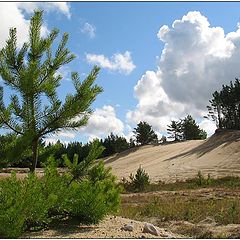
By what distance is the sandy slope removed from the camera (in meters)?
45.0

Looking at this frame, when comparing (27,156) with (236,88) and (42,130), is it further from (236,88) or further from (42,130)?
(236,88)

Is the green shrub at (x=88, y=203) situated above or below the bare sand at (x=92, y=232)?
above

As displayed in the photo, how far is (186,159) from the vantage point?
57.2 m

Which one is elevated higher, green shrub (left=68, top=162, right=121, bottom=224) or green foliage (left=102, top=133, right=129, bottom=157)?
green foliage (left=102, top=133, right=129, bottom=157)

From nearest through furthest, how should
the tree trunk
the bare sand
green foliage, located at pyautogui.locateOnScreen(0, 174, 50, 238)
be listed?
green foliage, located at pyautogui.locateOnScreen(0, 174, 50, 238) → the bare sand → the tree trunk

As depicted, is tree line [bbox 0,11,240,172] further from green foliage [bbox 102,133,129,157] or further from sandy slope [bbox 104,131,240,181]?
green foliage [bbox 102,133,129,157]

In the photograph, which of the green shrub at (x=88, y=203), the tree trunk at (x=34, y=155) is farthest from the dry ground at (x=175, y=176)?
the tree trunk at (x=34, y=155)

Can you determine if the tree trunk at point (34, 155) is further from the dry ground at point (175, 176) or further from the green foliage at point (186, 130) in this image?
the green foliage at point (186, 130)

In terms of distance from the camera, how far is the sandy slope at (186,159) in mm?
44953

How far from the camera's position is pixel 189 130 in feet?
298

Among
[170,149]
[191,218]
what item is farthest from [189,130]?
[191,218]

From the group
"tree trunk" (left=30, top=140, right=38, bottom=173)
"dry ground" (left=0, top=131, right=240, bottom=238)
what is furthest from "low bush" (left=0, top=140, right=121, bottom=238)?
"tree trunk" (left=30, top=140, right=38, bottom=173)

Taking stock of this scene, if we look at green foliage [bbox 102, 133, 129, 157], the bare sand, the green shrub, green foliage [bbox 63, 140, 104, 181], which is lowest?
the bare sand

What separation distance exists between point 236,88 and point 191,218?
62.0 m
